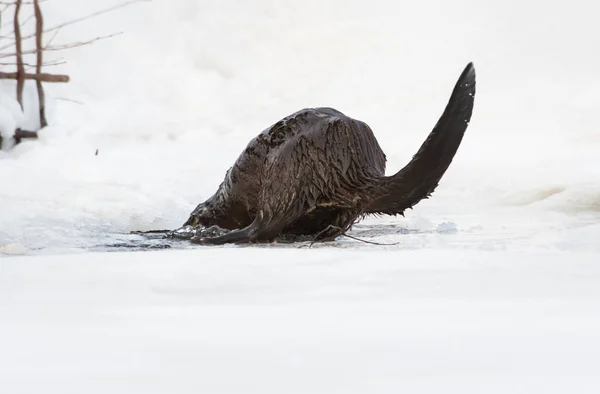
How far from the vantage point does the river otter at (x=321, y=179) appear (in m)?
3.35

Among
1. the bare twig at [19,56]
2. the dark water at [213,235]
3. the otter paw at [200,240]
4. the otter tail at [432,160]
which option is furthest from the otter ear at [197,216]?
the bare twig at [19,56]

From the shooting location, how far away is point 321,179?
11.3 feet

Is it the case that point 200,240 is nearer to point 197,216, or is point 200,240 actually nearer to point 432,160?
point 197,216

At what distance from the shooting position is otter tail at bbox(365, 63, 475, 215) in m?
2.96

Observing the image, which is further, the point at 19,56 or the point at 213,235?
the point at 19,56

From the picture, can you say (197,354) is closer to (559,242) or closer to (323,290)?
(323,290)

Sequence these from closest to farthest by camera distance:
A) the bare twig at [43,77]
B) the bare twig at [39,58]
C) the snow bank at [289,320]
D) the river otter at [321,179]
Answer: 1. the snow bank at [289,320]
2. the river otter at [321,179]
3. the bare twig at [43,77]
4. the bare twig at [39,58]

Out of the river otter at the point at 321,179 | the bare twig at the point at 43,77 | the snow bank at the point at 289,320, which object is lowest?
the snow bank at the point at 289,320

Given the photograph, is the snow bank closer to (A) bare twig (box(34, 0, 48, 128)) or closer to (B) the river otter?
(B) the river otter

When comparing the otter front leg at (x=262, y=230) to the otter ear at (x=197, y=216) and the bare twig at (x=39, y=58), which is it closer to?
the otter ear at (x=197, y=216)

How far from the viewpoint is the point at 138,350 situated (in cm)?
152

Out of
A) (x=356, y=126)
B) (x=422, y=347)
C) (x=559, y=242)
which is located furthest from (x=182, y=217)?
(x=422, y=347)

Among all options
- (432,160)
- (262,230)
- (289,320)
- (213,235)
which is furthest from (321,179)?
(289,320)

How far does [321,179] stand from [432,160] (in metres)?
0.57
